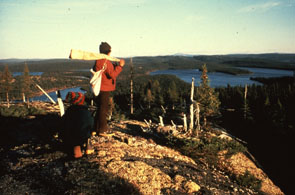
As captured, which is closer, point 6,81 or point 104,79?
point 104,79

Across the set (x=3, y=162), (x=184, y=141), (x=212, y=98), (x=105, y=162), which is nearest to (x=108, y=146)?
(x=105, y=162)

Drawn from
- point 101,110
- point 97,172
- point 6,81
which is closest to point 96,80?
point 101,110

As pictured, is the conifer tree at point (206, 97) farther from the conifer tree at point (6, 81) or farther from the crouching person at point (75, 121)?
the conifer tree at point (6, 81)

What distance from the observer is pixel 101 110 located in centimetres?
580

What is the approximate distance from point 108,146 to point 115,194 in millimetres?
2311

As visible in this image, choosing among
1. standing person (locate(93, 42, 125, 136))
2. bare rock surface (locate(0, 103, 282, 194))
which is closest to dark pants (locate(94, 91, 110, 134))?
standing person (locate(93, 42, 125, 136))

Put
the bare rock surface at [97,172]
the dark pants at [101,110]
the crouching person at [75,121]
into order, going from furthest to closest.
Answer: the dark pants at [101,110]
the crouching person at [75,121]
the bare rock surface at [97,172]

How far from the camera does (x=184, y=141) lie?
28.8 ft

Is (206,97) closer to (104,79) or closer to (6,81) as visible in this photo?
(104,79)

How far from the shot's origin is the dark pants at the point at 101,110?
5.73 m

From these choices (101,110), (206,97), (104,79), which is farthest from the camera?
(206,97)

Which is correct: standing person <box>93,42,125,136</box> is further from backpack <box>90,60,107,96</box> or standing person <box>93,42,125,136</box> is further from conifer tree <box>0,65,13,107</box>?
conifer tree <box>0,65,13,107</box>

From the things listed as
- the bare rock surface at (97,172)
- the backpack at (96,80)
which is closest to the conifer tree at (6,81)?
the bare rock surface at (97,172)

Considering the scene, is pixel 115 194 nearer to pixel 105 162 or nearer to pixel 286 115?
pixel 105 162
